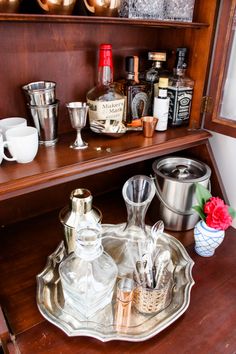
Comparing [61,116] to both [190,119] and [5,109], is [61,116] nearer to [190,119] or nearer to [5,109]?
[5,109]

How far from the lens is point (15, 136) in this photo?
2.11 ft

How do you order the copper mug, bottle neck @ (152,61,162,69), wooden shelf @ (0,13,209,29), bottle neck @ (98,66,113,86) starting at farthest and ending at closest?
bottle neck @ (152,61,162,69), bottle neck @ (98,66,113,86), the copper mug, wooden shelf @ (0,13,209,29)

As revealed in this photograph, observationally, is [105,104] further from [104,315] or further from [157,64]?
[104,315]

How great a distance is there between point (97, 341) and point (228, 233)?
48 cm

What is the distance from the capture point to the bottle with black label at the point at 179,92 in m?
0.83

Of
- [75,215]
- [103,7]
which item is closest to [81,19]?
[103,7]

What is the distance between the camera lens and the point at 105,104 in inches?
30.1

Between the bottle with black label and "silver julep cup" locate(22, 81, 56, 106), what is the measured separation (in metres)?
0.33

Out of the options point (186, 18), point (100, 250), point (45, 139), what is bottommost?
point (100, 250)

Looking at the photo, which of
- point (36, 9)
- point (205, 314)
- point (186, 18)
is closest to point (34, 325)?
point (205, 314)

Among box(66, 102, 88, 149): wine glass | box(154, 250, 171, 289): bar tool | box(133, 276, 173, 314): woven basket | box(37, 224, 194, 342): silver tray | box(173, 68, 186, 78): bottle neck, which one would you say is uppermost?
box(173, 68, 186, 78): bottle neck

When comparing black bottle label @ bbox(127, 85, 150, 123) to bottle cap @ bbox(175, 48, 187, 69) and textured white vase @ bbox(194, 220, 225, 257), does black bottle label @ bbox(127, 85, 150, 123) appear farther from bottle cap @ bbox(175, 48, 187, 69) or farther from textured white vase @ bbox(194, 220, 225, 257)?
textured white vase @ bbox(194, 220, 225, 257)

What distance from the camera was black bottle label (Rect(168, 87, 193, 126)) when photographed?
84cm

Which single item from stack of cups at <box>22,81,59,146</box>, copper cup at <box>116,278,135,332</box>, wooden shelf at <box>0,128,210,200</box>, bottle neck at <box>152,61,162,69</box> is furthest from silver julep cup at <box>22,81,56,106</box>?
copper cup at <box>116,278,135,332</box>
